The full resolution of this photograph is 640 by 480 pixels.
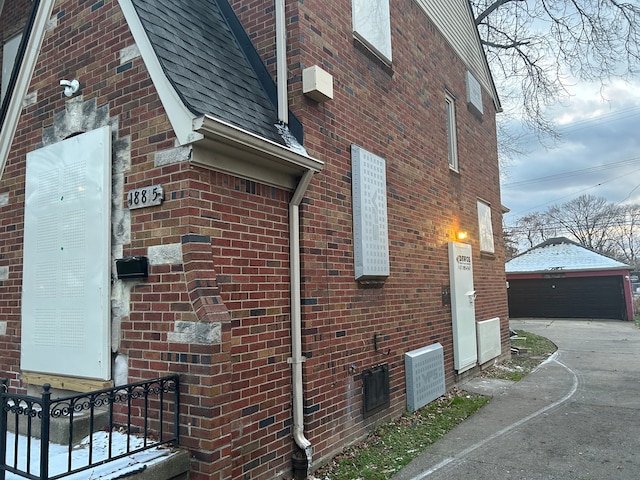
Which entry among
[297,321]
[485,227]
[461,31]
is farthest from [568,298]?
[297,321]

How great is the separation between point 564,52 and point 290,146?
1194 centimetres

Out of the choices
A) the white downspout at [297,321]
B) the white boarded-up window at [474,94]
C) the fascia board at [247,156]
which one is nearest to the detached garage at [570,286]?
the white boarded-up window at [474,94]

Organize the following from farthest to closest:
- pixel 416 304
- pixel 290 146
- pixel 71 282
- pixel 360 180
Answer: pixel 416 304, pixel 360 180, pixel 290 146, pixel 71 282

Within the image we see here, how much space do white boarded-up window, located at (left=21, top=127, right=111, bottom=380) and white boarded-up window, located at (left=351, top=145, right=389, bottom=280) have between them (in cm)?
263

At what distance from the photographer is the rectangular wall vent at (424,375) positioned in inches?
246

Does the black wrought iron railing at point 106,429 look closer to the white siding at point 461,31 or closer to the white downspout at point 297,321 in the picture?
the white downspout at point 297,321

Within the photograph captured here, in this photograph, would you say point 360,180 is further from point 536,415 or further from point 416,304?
point 536,415

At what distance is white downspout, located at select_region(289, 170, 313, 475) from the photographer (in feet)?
14.0

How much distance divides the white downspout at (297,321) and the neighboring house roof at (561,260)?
22.4 m

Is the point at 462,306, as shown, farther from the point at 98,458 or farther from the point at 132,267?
the point at 98,458

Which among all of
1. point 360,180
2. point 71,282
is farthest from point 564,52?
point 71,282

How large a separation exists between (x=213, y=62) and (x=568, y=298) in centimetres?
2350

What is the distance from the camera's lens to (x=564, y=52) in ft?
42.8

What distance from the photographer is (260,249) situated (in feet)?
13.7
